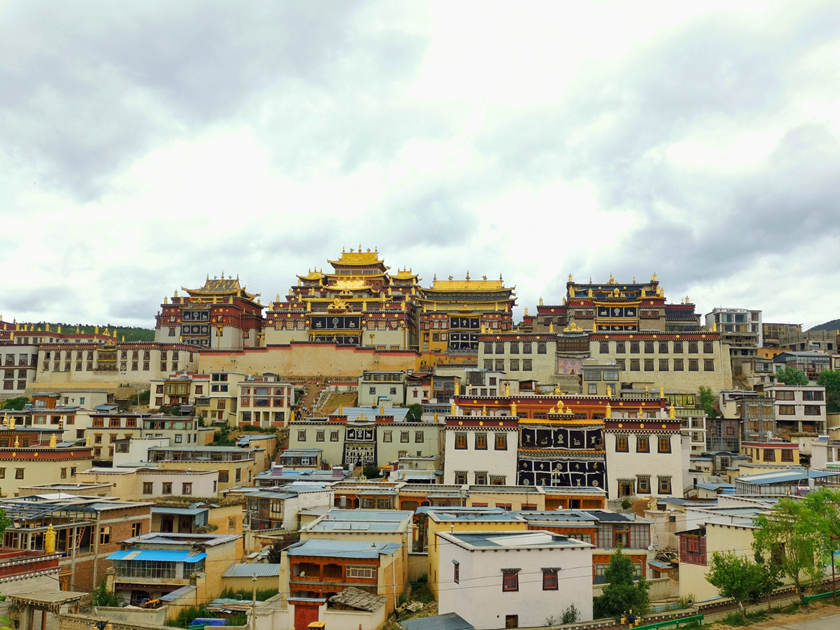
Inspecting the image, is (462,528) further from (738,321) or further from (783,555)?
(738,321)

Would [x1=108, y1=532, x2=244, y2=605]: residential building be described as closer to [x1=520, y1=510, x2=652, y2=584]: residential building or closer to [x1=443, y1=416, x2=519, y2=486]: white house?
[x1=520, y1=510, x2=652, y2=584]: residential building

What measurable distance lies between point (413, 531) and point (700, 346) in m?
49.8

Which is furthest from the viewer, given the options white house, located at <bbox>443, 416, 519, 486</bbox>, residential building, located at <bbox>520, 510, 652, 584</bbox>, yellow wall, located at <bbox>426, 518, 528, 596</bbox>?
white house, located at <bbox>443, 416, 519, 486</bbox>

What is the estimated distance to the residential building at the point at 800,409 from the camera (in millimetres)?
64250

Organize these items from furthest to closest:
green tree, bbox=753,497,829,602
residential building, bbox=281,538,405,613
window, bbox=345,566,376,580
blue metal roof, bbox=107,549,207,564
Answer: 1. blue metal roof, bbox=107,549,207,564
2. window, bbox=345,566,376,580
3. residential building, bbox=281,538,405,613
4. green tree, bbox=753,497,829,602

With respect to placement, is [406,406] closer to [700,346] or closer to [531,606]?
[700,346]

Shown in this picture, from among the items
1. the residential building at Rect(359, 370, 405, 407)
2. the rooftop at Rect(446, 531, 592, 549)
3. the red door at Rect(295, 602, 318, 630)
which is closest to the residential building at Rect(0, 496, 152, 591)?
the red door at Rect(295, 602, 318, 630)

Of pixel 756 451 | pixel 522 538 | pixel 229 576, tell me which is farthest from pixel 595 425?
pixel 229 576

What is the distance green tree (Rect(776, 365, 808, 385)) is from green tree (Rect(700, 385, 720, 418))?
309 inches

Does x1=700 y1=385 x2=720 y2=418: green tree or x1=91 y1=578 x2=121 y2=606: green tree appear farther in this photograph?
x1=700 y1=385 x2=720 y2=418: green tree

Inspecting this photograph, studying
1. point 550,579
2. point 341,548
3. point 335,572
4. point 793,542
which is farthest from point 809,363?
point 335,572

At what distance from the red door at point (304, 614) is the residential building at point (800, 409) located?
4951 centimetres

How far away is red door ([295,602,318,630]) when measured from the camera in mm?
26953

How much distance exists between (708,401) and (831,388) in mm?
12664
